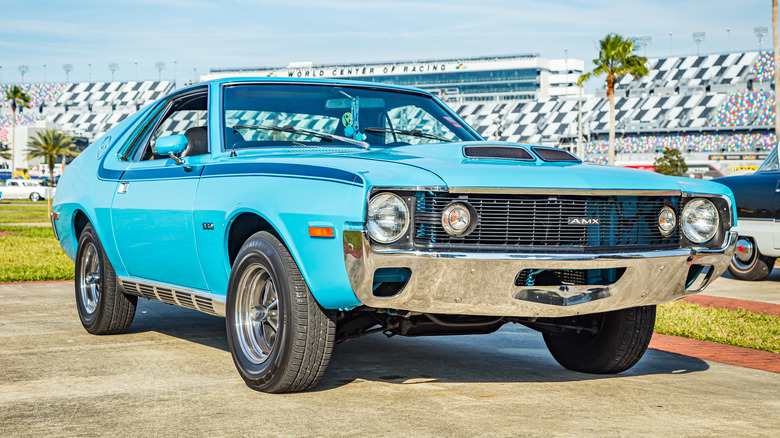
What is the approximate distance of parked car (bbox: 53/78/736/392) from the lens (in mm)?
3977

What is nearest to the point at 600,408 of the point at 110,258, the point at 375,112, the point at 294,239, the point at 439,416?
the point at 439,416

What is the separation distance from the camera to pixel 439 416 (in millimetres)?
4035

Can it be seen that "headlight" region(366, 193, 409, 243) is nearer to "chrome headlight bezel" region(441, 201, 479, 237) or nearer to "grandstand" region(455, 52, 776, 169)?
"chrome headlight bezel" region(441, 201, 479, 237)

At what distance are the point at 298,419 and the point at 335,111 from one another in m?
2.21

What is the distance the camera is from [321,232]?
13.3 ft

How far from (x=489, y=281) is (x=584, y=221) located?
572 mm

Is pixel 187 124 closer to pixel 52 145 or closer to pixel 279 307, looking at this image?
pixel 279 307

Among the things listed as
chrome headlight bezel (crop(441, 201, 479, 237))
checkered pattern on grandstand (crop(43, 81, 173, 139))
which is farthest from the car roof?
checkered pattern on grandstand (crop(43, 81, 173, 139))

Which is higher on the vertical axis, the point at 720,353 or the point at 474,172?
the point at 474,172

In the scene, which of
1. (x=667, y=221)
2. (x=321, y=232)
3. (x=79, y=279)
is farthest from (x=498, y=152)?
(x=79, y=279)

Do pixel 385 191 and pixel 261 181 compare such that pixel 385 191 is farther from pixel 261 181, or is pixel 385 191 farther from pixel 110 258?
pixel 110 258

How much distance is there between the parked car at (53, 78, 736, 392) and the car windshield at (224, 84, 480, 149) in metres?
0.01

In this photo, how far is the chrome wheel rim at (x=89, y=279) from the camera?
643cm

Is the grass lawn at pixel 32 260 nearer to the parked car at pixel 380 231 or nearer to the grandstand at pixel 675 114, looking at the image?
the parked car at pixel 380 231
